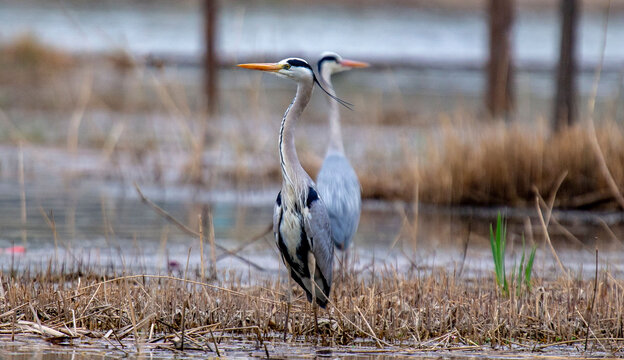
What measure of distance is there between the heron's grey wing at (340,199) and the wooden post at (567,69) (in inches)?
200

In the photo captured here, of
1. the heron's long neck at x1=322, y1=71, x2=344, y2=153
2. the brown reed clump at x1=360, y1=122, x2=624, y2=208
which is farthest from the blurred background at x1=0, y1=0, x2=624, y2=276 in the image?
the heron's long neck at x1=322, y1=71, x2=344, y2=153

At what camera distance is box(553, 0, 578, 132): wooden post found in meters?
11.3

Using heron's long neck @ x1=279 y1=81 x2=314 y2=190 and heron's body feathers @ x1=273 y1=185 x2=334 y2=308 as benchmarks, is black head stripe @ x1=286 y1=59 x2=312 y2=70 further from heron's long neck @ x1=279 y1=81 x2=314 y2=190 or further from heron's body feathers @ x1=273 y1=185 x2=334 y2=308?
heron's body feathers @ x1=273 y1=185 x2=334 y2=308

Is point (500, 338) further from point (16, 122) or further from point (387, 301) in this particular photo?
point (16, 122)

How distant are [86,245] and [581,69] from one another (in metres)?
20.6

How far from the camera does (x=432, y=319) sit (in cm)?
508

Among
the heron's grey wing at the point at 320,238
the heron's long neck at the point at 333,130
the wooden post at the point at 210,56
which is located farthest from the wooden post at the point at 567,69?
the heron's grey wing at the point at 320,238

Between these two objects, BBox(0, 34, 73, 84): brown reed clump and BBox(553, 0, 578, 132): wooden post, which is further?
BBox(0, 34, 73, 84): brown reed clump

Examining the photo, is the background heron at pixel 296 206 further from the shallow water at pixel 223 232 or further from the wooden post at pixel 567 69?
the wooden post at pixel 567 69

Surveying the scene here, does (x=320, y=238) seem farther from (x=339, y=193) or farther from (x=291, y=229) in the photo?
(x=339, y=193)

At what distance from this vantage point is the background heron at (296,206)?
510 cm

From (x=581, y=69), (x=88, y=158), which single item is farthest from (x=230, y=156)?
(x=581, y=69)

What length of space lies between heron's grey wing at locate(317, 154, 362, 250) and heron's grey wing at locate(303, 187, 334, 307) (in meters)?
0.96

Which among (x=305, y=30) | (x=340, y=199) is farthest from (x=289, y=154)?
(x=305, y=30)
